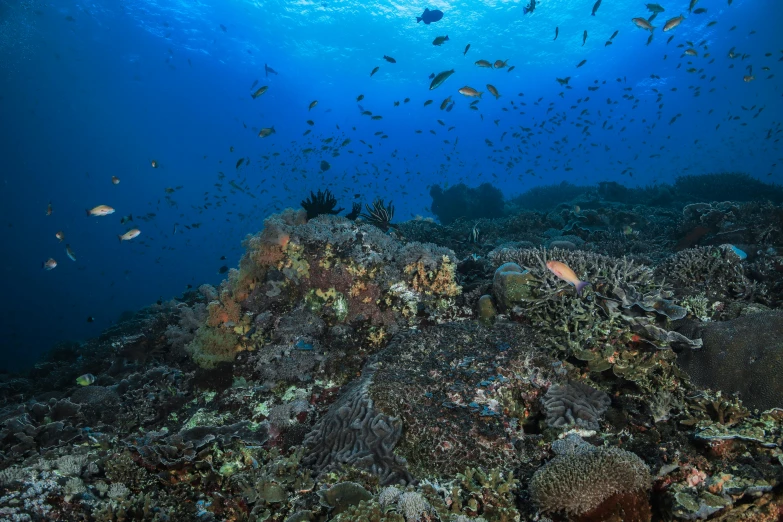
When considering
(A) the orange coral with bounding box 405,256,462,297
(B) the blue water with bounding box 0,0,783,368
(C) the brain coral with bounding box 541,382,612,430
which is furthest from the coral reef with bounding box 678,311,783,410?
(B) the blue water with bounding box 0,0,783,368

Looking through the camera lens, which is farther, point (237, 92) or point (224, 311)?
point (237, 92)

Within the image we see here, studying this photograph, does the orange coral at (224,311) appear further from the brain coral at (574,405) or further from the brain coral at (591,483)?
the brain coral at (591,483)

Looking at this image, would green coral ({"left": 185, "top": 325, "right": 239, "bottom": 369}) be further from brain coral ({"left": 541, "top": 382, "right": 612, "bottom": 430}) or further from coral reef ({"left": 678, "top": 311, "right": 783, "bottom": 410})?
coral reef ({"left": 678, "top": 311, "right": 783, "bottom": 410})

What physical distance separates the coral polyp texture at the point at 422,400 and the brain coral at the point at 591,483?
2cm

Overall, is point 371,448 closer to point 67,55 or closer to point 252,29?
point 252,29

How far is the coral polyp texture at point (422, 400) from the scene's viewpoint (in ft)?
10.3

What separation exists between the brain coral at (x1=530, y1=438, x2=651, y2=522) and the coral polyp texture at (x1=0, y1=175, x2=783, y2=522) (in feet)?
0.05

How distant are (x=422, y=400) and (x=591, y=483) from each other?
1.98m

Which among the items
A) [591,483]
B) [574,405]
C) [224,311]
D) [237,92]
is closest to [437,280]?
[574,405]

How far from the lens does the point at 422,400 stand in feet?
14.2

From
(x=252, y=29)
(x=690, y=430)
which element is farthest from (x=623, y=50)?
(x=690, y=430)

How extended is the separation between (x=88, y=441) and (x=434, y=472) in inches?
197

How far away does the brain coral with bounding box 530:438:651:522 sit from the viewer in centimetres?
280

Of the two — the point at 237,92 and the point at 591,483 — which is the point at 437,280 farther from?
the point at 237,92
